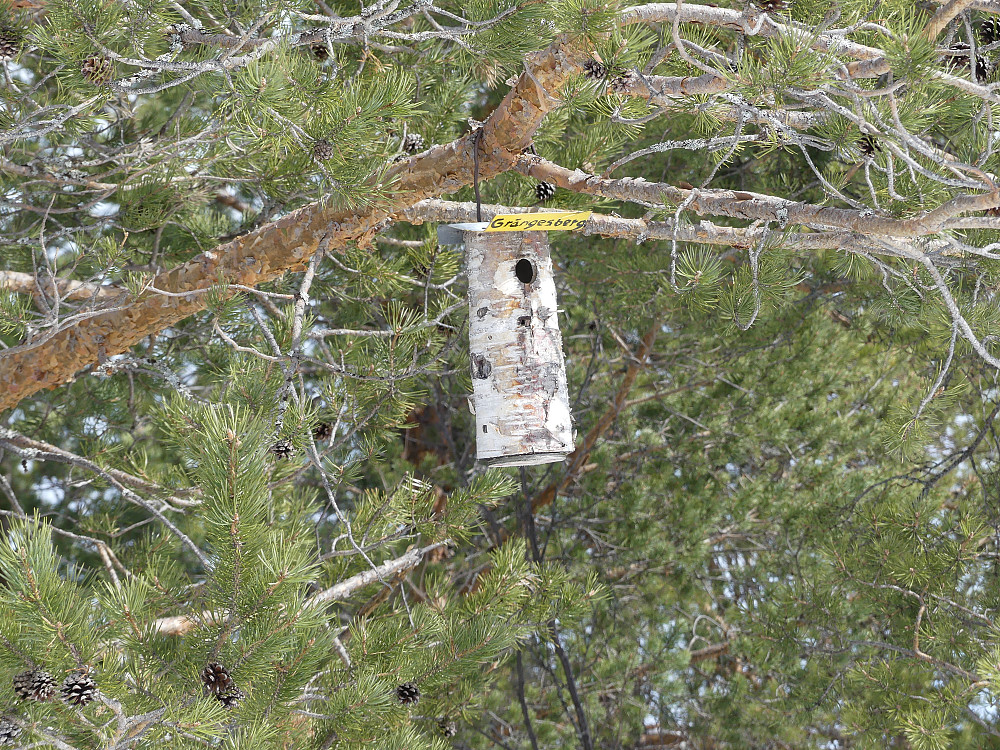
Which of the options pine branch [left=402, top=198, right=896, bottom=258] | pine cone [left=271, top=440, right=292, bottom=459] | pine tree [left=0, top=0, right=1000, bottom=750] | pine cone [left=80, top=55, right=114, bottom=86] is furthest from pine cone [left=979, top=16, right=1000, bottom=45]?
pine cone [left=80, top=55, right=114, bottom=86]

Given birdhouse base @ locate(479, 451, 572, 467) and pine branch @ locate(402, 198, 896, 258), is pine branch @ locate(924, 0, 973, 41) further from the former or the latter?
birdhouse base @ locate(479, 451, 572, 467)

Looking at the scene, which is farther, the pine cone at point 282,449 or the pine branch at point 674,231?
the pine cone at point 282,449

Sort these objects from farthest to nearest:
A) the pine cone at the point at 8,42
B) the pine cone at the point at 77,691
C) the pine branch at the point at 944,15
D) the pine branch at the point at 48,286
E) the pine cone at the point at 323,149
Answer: the pine branch at the point at 48,286 → the pine cone at the point at 8,42 → the pine cone at the point at 323,149 → the pine cone at the point at 77,691 → the pine branch at the point at 944,15

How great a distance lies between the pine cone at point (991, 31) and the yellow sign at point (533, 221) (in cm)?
86

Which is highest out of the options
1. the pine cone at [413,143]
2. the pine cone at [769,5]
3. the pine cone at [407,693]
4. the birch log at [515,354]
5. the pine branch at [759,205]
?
the pine cone at [769,5]

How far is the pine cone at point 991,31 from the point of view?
5.74ft

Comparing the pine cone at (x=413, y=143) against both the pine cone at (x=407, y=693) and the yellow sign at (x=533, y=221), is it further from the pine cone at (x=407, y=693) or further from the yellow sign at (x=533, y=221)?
the pine cone at (x=407, y=693)

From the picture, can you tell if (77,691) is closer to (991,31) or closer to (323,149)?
(323,149)

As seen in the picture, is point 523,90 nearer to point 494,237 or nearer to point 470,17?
point 470,17

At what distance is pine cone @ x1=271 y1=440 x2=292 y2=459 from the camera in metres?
2.04

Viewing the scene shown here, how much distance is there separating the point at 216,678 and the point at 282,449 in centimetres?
61

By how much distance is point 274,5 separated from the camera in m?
1.83

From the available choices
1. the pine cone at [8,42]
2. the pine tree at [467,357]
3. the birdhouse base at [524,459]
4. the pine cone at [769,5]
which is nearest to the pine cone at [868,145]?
the pine tree at [467,357]

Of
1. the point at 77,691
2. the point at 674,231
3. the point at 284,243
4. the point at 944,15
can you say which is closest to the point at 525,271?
the point at 674,231
